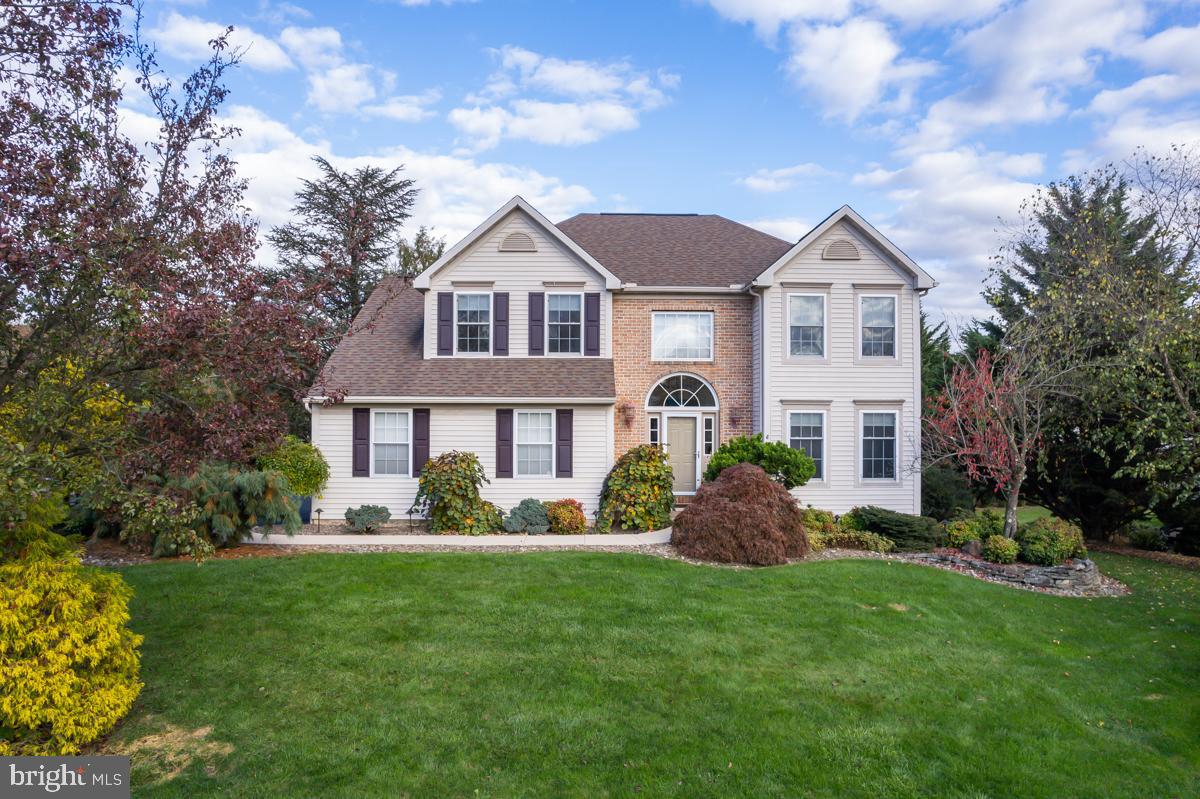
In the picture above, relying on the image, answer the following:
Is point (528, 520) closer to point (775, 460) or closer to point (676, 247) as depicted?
point (775, 460)

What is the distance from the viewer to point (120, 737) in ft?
17.5

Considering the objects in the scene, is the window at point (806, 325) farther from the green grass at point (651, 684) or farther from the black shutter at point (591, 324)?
the green grass at point (651, 684)

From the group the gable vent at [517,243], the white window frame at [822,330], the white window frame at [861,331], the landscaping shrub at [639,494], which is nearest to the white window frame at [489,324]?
the gable vent at [517,243]

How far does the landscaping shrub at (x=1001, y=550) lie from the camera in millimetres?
11945

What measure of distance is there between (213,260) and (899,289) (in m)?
15.3

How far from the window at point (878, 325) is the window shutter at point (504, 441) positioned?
355 inches

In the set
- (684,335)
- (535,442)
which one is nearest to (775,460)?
A: (684,335)

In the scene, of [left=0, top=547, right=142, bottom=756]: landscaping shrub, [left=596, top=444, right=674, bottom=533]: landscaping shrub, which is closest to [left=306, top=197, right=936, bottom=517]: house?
[left=596, top=444, right=674, bottom=533]: landscaping shrub

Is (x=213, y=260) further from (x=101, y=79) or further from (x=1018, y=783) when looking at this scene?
(x=1018, y=783)

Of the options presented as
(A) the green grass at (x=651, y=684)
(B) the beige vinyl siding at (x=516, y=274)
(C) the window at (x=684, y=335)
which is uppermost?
(B) the beige vinyl siding at (x=516, y=274)

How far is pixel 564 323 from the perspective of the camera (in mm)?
16281

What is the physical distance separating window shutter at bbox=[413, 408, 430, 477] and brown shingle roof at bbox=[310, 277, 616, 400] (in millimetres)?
577

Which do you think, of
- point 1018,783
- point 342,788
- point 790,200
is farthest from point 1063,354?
point 342,788

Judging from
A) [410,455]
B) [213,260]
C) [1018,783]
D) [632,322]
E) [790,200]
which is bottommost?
[1018,783]
